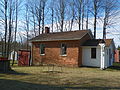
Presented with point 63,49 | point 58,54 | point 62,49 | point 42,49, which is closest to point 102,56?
point 63,49

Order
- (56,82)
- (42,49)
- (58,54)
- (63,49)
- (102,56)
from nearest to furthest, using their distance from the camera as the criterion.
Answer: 1. (56,82)
2. (102,56)
3. (63,49)
4. (58,54)
5. (42,49)

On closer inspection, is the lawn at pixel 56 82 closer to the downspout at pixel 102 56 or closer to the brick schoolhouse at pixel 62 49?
the downspout at pixel 102 56

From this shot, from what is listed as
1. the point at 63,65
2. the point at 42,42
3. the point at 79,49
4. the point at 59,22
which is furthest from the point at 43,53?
the point at 59,22

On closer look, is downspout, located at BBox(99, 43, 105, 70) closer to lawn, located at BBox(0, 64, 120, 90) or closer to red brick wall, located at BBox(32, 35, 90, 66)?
red brick wall, located at BBox(32, 35, 90, 66)

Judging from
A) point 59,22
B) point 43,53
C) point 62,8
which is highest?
point 62,8

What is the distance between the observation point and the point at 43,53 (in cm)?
2594

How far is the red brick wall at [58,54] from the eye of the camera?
74.0 feet

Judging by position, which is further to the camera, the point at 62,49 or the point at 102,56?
the point at 62,49

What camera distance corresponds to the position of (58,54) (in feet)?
78.9

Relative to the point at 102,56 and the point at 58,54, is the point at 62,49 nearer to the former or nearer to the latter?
the point at 58,54

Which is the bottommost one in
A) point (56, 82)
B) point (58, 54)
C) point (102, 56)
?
point (56, 82)

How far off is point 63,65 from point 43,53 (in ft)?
13.2

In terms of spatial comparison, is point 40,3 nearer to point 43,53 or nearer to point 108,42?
point 43,53

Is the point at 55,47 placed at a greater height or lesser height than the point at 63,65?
greater
